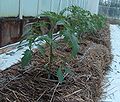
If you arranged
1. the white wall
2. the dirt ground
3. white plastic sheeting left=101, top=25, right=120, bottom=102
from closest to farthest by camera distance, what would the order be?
the dirt ground
white plastic sheeting left=101, top=25, right=120, bottom=102
the white wall

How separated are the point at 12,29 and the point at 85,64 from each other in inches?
33.1

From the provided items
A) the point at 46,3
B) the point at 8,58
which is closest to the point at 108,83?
the point at 8,58

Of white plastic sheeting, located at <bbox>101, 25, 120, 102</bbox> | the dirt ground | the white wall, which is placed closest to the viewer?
the dirt ground

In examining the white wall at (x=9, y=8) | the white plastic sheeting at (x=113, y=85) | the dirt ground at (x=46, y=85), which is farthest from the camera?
the white wall at (x=9, y=8)

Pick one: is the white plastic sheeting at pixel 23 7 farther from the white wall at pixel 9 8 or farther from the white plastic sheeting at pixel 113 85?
the white plastic sheeting at pixel 113 85

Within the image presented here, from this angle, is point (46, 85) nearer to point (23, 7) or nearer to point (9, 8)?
point (9, 8)

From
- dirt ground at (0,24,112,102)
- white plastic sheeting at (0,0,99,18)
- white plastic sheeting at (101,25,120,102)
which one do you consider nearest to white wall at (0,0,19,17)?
white plastic sheeting at (0,0,99,18)

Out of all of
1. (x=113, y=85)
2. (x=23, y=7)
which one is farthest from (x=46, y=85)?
(x=23, y=7)

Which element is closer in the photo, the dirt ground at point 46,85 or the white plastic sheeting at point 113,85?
the dirt ground at point 46,85

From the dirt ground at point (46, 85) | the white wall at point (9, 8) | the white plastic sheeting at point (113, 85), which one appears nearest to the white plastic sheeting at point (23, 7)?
the white wall at point (9, 8)

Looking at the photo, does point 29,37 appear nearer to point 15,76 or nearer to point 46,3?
point 15,76

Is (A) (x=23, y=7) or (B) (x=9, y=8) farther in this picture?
(A) (x=23, y=7)

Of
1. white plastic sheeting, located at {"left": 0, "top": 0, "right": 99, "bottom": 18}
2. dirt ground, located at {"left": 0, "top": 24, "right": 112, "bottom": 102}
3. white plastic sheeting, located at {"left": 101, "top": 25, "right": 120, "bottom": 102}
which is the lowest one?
white plastic sheeting, located at {"left": 101, "top": 25, "right": 120, "bottom": 102}

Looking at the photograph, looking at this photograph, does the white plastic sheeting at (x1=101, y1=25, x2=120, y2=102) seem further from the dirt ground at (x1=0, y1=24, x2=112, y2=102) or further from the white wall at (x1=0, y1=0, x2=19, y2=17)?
the white wall at (x1=0, y1=0, x2=19, y2=17)
